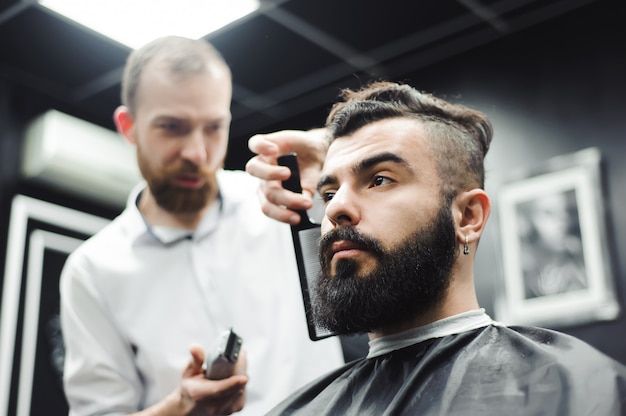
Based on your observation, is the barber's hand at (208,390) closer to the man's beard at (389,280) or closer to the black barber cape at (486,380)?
the black barber cape at (486,380)

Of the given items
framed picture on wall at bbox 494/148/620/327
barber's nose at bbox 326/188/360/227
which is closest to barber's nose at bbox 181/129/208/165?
barber's nose at bbox 326/188/360/227

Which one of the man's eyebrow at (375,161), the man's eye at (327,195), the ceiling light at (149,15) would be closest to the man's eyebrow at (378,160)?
the man's eyebrow at (375,161)

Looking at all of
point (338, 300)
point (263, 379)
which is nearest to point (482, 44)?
point (263, 379)

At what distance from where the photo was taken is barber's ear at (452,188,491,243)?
1867 mm

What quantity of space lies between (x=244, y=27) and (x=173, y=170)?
5.44 feet

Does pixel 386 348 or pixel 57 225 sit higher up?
pixel 57 225

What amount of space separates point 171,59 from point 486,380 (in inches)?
55.8

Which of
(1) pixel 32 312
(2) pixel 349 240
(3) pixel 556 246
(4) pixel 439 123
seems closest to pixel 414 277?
(2) pixel 349 240

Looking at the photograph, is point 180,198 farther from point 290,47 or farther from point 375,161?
point 290,47

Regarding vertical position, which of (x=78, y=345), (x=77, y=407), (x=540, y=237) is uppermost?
(x=540, y=237)

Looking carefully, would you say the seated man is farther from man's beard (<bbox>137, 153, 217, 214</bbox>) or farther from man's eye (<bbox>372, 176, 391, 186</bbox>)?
man's beard (<bbox>137, 153, 217, 214</bbox>)

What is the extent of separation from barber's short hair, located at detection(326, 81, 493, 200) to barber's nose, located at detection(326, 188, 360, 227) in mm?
218

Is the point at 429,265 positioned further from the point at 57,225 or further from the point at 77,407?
the point at 57,225

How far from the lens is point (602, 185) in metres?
3.61
